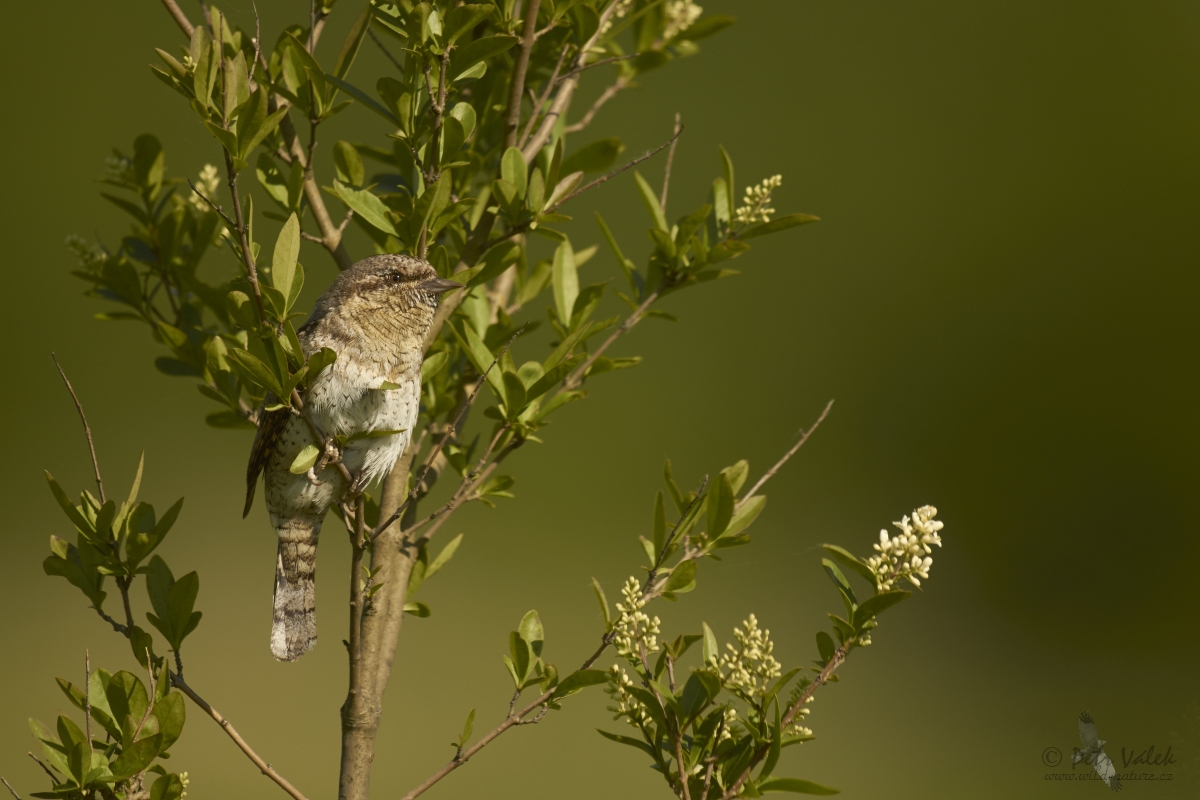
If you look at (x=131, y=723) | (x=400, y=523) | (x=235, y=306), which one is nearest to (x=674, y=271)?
(x=400, y=523)

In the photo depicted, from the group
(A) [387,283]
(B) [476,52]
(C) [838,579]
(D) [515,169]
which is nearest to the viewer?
(C) [838,579]

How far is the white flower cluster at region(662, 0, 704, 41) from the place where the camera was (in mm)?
1895

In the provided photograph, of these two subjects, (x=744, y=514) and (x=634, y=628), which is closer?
(x=634, y=628)

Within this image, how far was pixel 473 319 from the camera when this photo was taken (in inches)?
63.6

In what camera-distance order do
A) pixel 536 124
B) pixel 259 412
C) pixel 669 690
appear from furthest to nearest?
1. pixel 536 124
2. pixel 259 412
3. pixel 669 690

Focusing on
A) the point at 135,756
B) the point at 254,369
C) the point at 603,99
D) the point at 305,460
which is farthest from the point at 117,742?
the point at 603,99

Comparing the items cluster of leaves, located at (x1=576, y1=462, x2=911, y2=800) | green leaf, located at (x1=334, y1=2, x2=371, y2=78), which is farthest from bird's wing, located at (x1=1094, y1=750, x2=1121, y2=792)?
green leaf, located at (x1=334, y1=2, x2=371, y2=78)

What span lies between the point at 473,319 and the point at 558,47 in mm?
535

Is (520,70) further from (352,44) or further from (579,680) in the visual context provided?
(579,680)

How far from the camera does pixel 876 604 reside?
3.58ft

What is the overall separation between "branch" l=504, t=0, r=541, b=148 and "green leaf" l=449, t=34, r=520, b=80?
0.09 m

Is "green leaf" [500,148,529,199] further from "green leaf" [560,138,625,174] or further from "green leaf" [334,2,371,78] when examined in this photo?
"green leaf" [334,2,371,78]

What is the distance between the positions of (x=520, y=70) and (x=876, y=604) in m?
0.91

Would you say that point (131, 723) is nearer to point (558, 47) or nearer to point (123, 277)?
point (123, 277)
